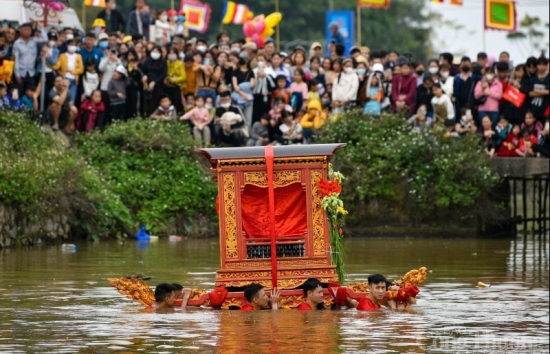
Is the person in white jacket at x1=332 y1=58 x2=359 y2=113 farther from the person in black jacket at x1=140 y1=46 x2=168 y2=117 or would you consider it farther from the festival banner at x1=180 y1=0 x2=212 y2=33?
the festival banner at x1=180 y1=0 x2=212 y2=33

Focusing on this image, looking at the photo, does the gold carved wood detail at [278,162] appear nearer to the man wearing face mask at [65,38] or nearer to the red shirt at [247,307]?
the red shirt at [247,307]

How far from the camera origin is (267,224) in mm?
19438

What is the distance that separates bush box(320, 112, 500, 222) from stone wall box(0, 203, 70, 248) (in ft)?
21.5

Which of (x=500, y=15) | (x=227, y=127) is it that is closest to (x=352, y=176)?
(x=227, y=127)

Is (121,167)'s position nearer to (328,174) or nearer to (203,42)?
(203,42)

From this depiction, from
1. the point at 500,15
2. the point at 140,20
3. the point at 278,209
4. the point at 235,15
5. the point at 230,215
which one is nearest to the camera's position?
the point at 230,215

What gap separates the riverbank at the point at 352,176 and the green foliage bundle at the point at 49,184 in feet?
0.41

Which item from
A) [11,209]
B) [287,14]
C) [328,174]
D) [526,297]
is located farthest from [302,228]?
[287,14]

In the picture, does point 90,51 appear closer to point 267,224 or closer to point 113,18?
point 113,18

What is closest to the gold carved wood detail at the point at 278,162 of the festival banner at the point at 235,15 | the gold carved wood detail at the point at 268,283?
the gold carved wood detail at the point at 268,283

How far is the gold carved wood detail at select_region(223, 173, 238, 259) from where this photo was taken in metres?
19.2

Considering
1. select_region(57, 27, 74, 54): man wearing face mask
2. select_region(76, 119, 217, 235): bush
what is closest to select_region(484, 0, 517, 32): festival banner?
select_region(76, 119, 217, 235): bush

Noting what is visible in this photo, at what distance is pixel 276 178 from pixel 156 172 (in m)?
13.5

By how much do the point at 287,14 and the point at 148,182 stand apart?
1444 inches
